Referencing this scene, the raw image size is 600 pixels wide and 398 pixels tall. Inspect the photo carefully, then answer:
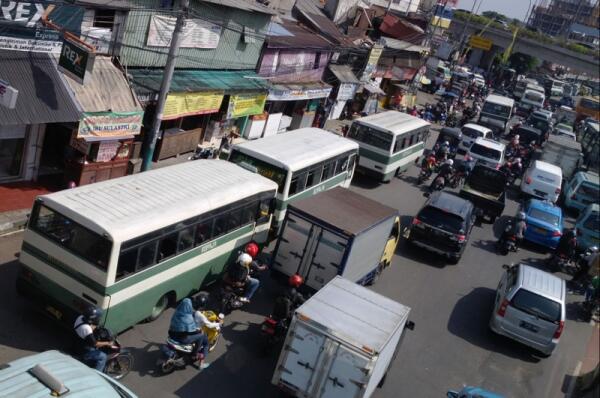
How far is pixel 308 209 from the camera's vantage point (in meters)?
14.2

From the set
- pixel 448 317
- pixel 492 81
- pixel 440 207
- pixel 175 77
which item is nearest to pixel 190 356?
pixel 448 317

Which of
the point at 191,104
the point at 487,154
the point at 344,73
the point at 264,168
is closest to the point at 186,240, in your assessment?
the point at 264,168

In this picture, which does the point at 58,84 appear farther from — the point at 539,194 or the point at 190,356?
the point at 539,194

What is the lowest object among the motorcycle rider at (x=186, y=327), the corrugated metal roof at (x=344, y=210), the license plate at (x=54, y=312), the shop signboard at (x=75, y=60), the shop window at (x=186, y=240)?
the license plate at (x=54, y=312)

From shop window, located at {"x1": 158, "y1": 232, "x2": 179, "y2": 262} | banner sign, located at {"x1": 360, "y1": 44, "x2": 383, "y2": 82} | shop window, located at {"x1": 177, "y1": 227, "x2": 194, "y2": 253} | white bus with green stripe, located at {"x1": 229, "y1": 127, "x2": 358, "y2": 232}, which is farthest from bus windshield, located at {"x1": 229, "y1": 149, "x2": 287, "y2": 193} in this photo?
banner sign, located at {"x1": 360, "y1": 44, "x2": 383, "y2": 82}

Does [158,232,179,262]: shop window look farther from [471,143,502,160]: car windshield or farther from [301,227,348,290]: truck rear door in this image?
[471,143,502,160]: car windshield

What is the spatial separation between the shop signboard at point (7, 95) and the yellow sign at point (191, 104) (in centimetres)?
635

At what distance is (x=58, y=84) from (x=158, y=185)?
5.39m

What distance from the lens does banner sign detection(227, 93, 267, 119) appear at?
2416 centimetres

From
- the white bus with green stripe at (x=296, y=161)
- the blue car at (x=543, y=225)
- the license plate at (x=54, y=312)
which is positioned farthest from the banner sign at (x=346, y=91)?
the license plate at (x=54, y=312)

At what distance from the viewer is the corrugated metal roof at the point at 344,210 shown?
1396cm

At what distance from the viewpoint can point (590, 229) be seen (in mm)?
23594

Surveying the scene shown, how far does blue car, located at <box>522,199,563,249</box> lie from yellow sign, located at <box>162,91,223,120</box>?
12615 millimetres

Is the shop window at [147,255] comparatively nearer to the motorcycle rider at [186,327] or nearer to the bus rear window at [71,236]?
the bus rear window at [71,236]
